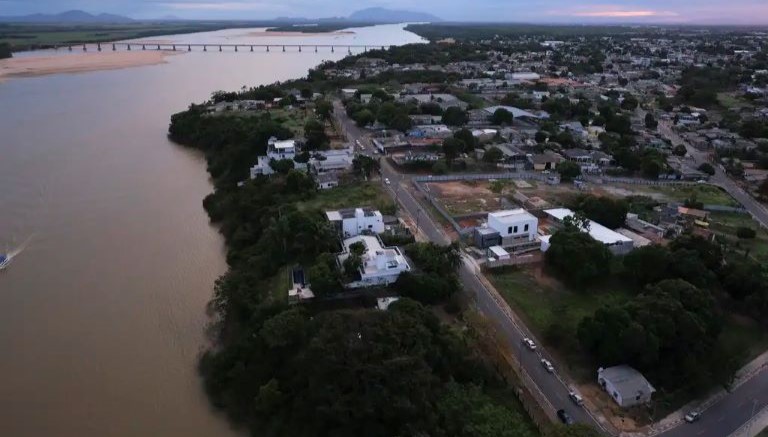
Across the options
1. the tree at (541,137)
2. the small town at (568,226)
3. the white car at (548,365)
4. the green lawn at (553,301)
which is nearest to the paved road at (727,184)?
the small town at (568,226)

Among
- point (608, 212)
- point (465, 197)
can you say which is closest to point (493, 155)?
point (465, 197)

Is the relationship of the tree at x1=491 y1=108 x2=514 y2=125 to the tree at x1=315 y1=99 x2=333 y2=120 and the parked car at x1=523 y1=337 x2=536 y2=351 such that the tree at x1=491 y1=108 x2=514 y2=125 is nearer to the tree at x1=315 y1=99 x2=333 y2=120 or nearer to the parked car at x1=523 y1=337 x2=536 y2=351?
the tree at x1=315 y1=99 x2=333 y2=120

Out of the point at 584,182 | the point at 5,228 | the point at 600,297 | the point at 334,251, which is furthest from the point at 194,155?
the point at 600,297

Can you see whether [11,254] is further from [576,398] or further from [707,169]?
[707,169]

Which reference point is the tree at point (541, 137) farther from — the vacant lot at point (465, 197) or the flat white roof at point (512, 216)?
the flat white roof at point (512, 216)

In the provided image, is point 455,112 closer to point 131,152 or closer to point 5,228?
point 131,152

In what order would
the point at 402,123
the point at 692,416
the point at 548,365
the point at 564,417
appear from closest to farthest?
the point at 564,417 → the point at 692,416 → the point at 548,365 → the point at 402,123
